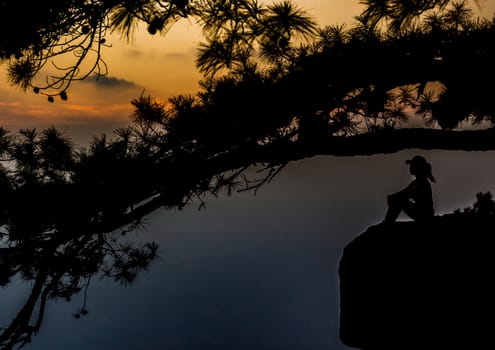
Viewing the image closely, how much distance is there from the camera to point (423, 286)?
355 centimetres

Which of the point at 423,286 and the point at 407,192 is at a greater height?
the point at 407,192

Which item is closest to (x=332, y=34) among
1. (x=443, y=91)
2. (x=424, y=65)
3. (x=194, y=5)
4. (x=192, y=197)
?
(x=424, y=65)

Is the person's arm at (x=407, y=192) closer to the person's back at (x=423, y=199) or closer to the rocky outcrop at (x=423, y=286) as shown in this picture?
the person's back at (x=423, y=199)

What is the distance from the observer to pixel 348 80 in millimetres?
3119

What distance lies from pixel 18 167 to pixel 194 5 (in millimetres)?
2534

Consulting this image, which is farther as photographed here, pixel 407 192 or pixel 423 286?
pixel 407 192

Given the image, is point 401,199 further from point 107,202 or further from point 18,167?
point 18,167

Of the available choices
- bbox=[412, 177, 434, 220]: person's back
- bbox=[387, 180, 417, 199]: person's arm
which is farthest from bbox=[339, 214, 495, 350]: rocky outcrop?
bbox=[387, 180, 417, 199]: person's arm

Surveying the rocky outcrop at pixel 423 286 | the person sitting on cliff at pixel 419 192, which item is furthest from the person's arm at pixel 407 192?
the rocky outcrop at pixel 423 286

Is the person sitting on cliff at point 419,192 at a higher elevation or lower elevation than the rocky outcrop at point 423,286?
higher

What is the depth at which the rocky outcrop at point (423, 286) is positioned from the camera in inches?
133

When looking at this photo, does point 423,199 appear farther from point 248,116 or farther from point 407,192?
point 248,116

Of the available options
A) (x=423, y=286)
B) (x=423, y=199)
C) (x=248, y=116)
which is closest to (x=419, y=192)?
(x=423, y=199)

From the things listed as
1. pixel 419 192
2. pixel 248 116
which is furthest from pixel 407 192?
pixel 248 116
